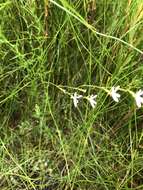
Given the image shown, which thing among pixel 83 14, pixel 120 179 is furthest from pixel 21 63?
pixel 120 179

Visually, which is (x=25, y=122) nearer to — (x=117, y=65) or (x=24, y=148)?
(x=24, y=148)

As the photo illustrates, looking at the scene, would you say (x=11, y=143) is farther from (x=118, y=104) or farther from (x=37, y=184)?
(x=118, y=104)

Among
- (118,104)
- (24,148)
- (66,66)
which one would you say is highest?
(66,66)

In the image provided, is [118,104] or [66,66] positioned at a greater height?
[66,66]

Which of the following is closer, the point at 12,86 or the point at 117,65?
the point at 117,65

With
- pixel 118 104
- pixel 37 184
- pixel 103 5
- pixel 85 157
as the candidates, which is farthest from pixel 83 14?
pixel 37 184

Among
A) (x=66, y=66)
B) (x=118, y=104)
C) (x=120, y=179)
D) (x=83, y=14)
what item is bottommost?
(x=120, y=179)
